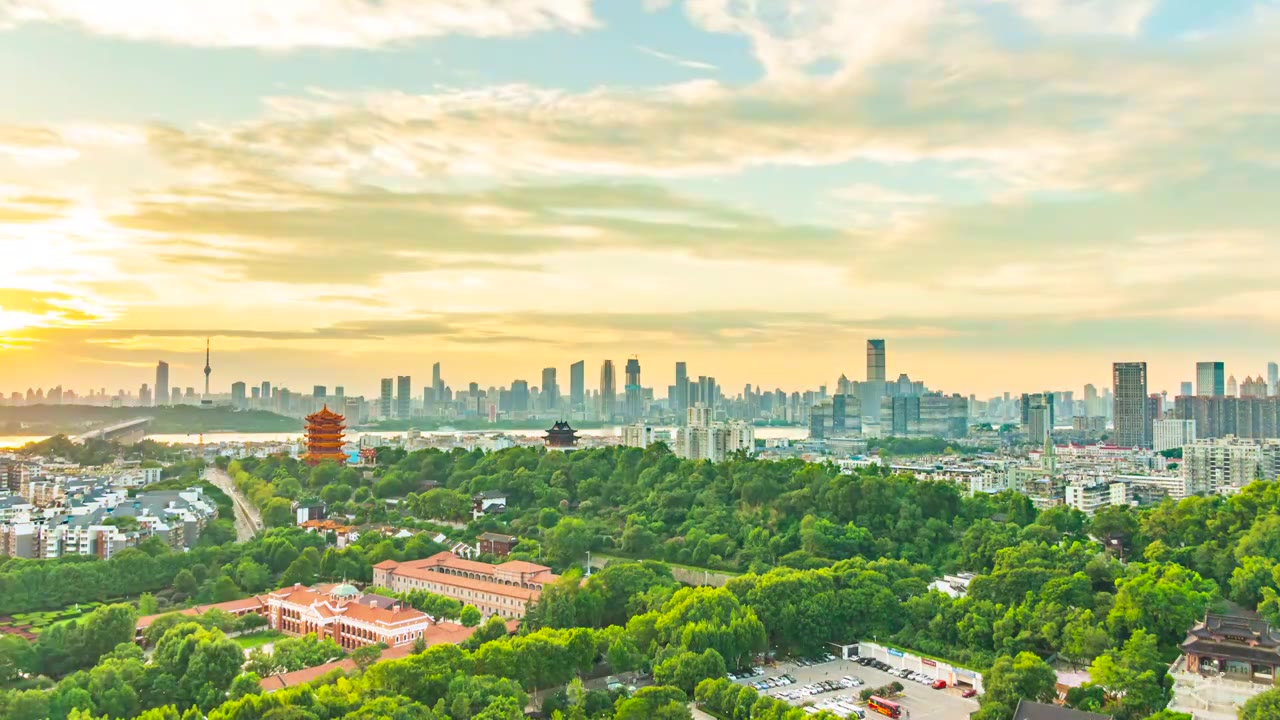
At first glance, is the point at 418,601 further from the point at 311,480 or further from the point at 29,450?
the point at 29,450

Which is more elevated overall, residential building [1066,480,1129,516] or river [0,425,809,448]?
residential building [1066,480,1129,516]

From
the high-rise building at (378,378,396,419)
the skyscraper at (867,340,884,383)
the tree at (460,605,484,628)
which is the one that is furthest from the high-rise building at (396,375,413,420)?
the tree at (460,605,484,628)

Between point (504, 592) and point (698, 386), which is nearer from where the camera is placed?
point (504, 592)

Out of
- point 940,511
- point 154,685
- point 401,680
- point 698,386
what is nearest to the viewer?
point 401,680

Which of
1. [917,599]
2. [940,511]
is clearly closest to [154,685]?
[917,599]

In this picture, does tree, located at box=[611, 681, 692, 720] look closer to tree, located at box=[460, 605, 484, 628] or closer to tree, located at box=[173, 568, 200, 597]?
tree, located at box=[460, 605, 484, 628]

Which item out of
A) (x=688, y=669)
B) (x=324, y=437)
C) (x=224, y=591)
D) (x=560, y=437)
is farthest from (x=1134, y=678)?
(x=560, y=437)

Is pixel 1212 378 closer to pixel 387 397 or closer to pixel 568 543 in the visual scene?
pixel 568 543

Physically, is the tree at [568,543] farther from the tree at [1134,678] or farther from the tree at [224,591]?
the tree at [1134,678]
